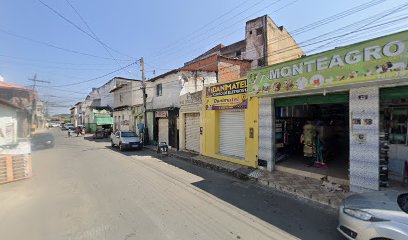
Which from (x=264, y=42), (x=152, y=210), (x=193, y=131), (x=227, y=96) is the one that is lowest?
(x=152, y=210)

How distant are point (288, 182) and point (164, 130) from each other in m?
12.6

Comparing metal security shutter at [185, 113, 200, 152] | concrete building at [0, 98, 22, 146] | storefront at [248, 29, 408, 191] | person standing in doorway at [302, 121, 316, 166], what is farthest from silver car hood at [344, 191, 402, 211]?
concrete building at [0, 98, 22, 146]

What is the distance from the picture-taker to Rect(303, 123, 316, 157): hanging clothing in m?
9.31

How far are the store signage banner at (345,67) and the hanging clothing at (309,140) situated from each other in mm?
2673

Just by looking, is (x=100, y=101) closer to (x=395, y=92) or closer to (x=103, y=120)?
(x=103, y=120)

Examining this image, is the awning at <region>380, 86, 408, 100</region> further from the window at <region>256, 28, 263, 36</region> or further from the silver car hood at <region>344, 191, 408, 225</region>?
the window at <region>256, 28, 263, 36</region>

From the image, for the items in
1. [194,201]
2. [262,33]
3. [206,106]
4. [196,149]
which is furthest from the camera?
[262,33]

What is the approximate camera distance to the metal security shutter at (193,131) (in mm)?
13961

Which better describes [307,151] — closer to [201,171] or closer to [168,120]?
[201,171]

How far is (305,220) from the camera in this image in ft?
16.3

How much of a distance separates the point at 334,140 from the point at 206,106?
278 inches

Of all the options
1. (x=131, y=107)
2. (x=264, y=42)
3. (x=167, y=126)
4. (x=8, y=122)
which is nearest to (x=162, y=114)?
(x=167, y=126)

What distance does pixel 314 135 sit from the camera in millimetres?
9320

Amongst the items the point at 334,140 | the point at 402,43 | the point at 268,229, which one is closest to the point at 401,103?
the point at 402,43
